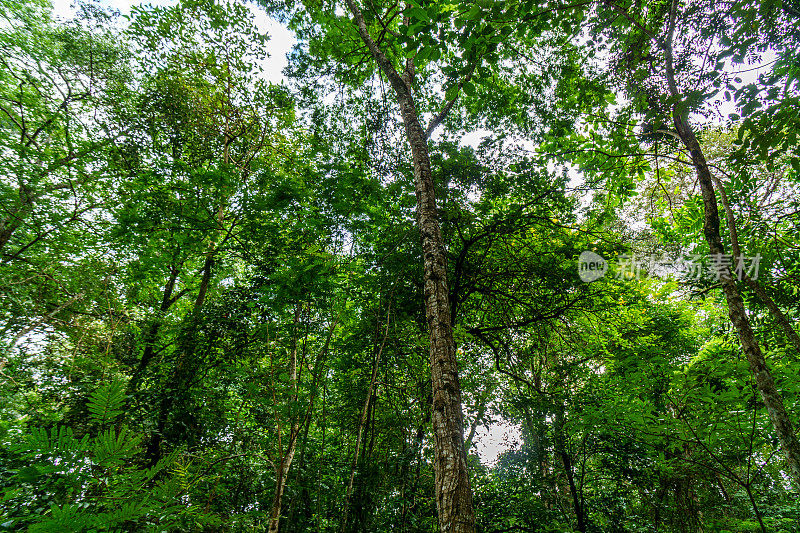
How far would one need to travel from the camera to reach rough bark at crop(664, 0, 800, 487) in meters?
3.37

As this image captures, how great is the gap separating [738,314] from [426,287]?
4218 mm

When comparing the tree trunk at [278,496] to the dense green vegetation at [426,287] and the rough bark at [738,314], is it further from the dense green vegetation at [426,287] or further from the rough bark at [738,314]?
the rough bark at [738,314]

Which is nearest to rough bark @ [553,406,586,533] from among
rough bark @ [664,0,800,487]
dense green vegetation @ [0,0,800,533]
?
dense green vegetation @ [0,0,800,533]

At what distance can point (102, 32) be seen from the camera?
8.45 metres

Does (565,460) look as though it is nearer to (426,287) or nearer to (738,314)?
(738,314)

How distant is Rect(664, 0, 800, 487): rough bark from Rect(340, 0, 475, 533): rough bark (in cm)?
249

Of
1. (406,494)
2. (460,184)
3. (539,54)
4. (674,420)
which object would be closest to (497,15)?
(460,184)

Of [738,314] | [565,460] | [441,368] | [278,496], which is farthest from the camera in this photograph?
[565,460]

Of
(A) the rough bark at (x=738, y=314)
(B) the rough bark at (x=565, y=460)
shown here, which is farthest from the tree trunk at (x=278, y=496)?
(A) the rough bark at (x=738, y=314)

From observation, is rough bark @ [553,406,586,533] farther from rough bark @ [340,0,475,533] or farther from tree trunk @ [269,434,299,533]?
tree trunk @ [269,434,299,533]

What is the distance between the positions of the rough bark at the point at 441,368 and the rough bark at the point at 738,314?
8.17 feet

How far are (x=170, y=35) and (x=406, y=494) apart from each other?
10.2 metres

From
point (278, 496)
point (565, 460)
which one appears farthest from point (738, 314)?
point (278, 496)

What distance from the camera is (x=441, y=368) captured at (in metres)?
2.69
